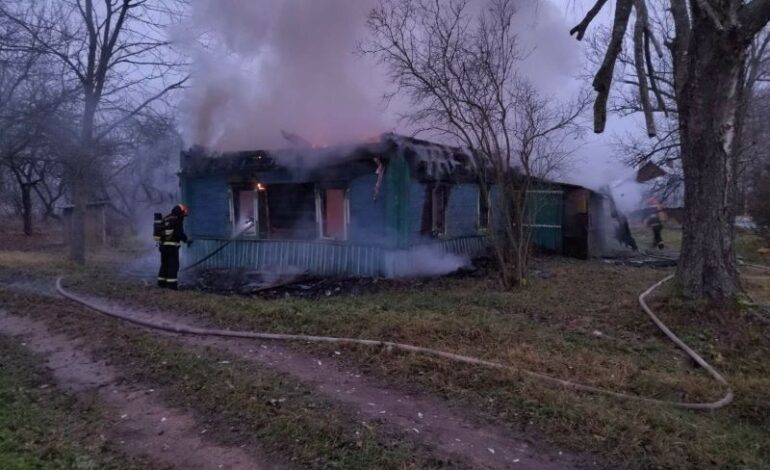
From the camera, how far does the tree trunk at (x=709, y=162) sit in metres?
6.79

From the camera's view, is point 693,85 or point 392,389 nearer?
point 392,389

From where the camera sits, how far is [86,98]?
13.2 meters

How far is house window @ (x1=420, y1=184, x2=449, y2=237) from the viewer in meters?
10.8

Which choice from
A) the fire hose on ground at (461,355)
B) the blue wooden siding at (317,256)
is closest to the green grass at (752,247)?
the blue wooden siding at (317,256)

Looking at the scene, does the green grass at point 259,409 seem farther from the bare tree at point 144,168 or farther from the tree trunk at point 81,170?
the bare tree at point 144,168

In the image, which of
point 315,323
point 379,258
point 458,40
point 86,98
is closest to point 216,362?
point 315,323

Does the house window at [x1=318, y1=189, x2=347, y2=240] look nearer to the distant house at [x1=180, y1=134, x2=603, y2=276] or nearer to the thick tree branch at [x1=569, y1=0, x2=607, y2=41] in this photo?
the distant house at [x1=180, y1=134, x2=603, y2=276]

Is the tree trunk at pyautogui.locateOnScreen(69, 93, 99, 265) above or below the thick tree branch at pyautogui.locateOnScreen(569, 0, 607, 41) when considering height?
below

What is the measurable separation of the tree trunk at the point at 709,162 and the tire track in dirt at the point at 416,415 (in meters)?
4.47

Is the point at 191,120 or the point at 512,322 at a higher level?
the point at 191,120

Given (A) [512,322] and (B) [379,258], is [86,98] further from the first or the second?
(A) [512,322]

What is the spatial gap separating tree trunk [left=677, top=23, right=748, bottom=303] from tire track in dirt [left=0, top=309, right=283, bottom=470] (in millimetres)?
5979

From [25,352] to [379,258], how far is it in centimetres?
564

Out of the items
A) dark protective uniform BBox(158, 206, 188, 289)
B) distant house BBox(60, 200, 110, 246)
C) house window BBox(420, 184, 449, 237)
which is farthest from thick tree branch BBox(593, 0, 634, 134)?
distant house BBox(60, 200, 110, 246)
